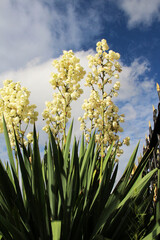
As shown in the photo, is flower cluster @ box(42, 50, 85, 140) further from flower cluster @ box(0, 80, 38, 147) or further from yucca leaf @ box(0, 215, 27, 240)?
yucca leaf @ box(0, 215, 27, 240)

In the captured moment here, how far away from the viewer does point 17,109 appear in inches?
83.8

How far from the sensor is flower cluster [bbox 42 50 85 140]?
2.23m

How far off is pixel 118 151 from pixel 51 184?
3.23ft

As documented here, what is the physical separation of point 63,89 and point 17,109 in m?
0.49

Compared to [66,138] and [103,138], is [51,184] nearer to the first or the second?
[66,138]

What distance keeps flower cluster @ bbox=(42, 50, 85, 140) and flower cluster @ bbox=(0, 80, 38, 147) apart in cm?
17

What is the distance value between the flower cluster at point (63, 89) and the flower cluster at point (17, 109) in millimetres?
172

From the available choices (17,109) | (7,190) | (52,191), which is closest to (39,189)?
(52,191)

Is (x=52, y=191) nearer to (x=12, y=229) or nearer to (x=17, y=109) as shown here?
(x=12, y=229)

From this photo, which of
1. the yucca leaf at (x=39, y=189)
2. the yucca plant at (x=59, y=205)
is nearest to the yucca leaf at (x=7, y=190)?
the yucca plant at (x=59, y=205)

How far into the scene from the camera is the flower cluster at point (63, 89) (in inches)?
87.7

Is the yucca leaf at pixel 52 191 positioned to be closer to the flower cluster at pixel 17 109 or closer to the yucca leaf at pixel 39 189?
the yucca leaf at pixel 39 189

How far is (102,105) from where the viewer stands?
2.21 m

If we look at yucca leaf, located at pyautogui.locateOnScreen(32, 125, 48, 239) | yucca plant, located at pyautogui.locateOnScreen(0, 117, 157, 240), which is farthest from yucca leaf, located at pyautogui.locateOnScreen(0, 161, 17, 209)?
yucca leaf, located at pyautogui.locateOnScreen(32, 125, 48, 239)
